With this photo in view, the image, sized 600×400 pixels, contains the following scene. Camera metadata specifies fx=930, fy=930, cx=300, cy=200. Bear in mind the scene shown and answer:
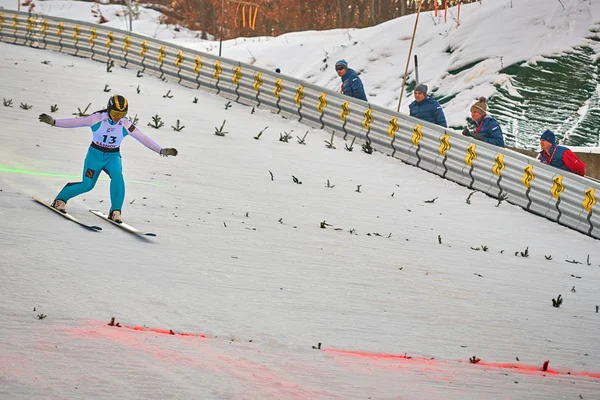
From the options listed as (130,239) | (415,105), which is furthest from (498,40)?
(130,239)

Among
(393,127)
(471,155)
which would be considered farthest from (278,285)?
(393,127)

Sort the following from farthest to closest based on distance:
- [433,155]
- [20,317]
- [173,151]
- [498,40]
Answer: [498,40], [433,155], [173,151], [20,317]

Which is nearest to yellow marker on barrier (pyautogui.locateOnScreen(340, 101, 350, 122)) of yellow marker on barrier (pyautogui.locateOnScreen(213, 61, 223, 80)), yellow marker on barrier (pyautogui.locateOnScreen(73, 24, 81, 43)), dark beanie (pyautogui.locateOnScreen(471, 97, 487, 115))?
dark beanie (pyautogui.locateOnScreen(471, 97, 487, 115))

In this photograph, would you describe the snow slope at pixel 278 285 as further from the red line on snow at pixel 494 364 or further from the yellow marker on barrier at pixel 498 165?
the yellow marker on barrier at pixel 498 165

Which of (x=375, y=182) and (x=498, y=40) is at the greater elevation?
(x=498, y=40)

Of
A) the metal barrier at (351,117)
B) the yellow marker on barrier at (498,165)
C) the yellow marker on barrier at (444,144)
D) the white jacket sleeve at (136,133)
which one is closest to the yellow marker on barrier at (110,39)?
the metal barrier at (351,117)

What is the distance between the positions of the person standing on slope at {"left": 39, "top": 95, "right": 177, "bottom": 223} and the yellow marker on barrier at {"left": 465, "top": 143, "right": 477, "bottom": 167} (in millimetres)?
6572

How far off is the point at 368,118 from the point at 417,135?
5.27 ft

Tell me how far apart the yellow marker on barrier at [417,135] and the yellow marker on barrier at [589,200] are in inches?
147

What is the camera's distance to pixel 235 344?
618 cm

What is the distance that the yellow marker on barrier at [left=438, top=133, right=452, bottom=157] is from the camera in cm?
1524

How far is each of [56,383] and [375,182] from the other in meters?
9.97

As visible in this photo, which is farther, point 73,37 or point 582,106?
point 73,37

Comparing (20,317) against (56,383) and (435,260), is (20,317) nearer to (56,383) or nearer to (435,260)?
(56,383)
